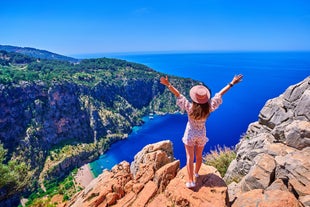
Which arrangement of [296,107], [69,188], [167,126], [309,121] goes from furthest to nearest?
[167,126], [69,188], [296,107], [309,121]

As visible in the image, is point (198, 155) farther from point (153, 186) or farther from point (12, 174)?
point (12, 174)

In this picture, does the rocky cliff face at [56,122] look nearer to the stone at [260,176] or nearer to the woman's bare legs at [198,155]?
the woman's bare legs at [198,155]

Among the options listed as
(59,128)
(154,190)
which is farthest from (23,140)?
(154,190)

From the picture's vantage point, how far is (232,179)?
41.3 feet

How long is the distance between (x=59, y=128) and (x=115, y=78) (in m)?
62.0

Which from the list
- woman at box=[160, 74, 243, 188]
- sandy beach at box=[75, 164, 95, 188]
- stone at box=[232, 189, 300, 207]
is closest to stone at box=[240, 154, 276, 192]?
stone at box=[232, 189, 300, 207]

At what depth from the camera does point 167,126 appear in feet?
421

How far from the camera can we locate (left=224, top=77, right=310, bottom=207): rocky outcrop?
7.72 m

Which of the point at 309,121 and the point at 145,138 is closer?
the point at 309,121

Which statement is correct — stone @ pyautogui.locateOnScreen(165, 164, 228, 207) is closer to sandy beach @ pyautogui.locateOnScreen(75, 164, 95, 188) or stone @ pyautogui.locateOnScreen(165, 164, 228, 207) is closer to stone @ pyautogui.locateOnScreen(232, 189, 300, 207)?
stone @ pyautogui.locateOnScreen(232, 189, 300, 207)

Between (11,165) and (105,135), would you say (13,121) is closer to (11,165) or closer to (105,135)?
(105,135)

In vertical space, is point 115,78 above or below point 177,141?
above

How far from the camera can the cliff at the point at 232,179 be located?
7969 mm

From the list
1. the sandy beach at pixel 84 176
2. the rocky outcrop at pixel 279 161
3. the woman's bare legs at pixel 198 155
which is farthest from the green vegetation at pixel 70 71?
the woman's bare legs at pixel 198 155
